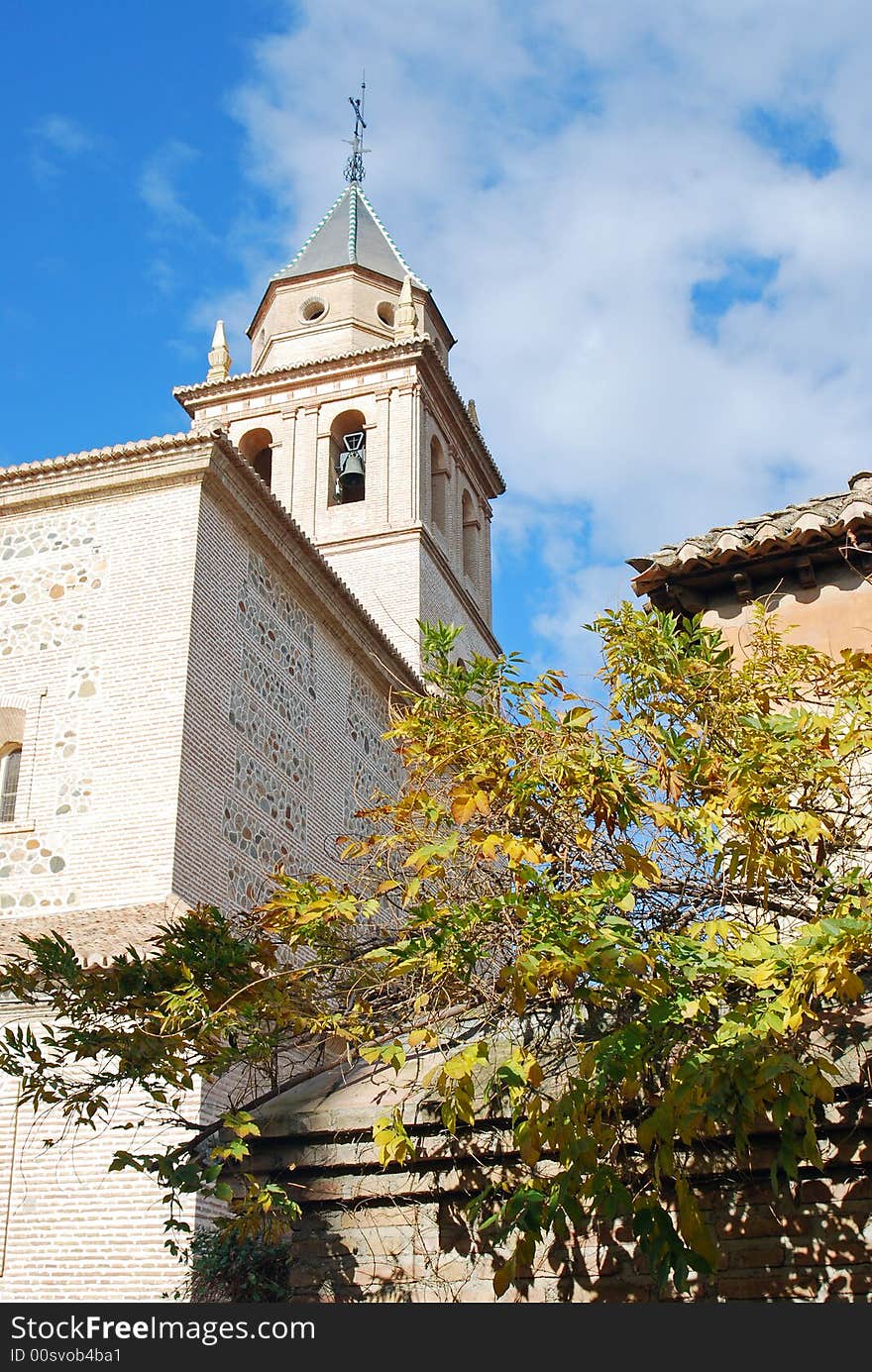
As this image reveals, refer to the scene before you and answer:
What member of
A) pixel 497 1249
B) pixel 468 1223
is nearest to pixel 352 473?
pixel 468 1223

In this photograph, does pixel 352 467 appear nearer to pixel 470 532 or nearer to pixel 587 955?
pixel 470 532

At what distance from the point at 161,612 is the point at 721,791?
6249mm

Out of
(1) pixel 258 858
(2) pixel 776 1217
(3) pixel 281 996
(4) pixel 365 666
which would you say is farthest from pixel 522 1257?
(4) pixel 365 666

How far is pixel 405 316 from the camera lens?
905 inches

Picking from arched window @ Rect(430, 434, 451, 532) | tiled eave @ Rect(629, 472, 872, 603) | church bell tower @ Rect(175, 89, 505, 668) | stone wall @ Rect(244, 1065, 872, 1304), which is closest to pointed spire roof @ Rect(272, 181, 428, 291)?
church bell tower @ Rect(175, 89, 505, 668)

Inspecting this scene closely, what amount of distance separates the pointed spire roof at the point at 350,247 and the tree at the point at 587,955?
19154 mm

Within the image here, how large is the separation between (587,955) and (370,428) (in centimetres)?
1784

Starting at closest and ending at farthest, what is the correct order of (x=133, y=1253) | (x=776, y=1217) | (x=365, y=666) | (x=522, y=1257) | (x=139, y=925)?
(x=522, y=1257) < (x=776, y=1217) < (x=133, y=1253) < (x=139, y=925) < (x=365, y=666)

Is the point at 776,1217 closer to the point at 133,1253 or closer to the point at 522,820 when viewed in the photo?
the point at 522,820

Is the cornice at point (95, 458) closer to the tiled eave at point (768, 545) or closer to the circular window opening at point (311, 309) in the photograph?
the tiled eave at point (768, 545)

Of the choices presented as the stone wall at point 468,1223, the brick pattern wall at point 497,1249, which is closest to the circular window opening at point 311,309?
the stone wall at point 468,1223

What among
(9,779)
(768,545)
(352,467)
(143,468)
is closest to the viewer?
(768,545)

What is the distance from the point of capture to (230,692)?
1136 centimetres

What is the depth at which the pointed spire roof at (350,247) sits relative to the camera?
24562 millimetres
